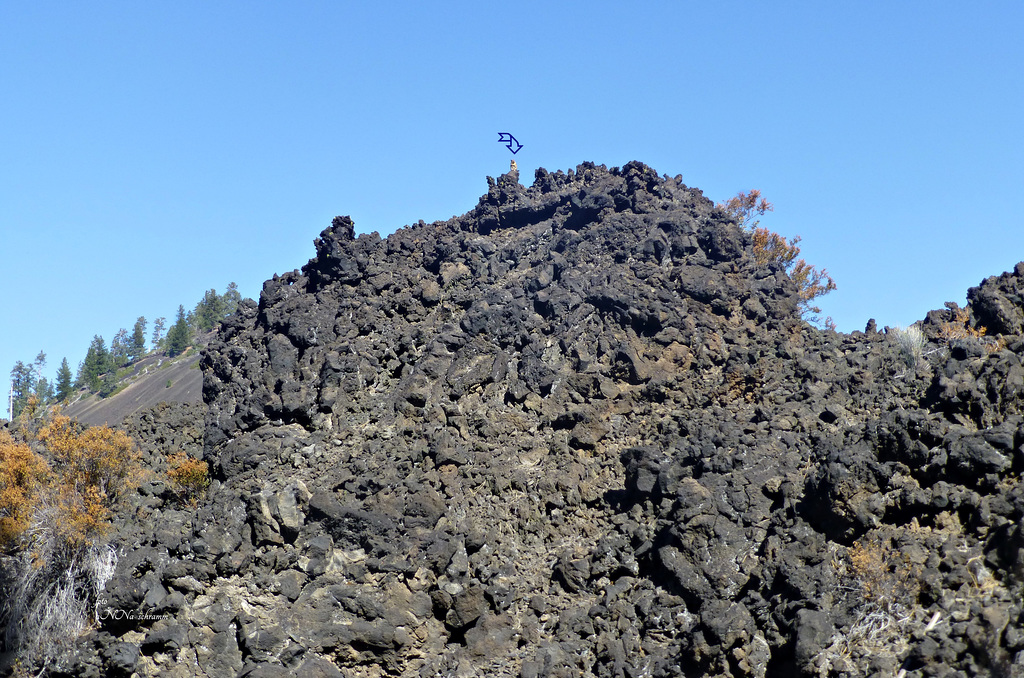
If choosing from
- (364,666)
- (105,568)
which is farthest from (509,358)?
(105,568)

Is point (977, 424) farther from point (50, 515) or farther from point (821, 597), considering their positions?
point (50, 515)

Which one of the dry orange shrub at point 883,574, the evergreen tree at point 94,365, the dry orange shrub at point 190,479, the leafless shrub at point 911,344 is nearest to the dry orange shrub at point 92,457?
the dry orange shrub at point 190,479

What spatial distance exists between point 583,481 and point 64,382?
8858 cm

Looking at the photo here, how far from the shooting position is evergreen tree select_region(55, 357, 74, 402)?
317ft

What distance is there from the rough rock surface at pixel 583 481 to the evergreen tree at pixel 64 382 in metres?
74.2

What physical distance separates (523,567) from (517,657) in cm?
264

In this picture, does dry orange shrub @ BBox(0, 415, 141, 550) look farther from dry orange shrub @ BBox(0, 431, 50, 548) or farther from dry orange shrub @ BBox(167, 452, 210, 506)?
dry orange shrub @ BBox(167, 452, 210, 506)

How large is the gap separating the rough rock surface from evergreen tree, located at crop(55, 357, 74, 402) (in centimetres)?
7417

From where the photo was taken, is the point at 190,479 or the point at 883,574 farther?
the point at 190,479

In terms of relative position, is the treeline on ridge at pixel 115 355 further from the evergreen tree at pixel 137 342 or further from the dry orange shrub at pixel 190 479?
the dry orange shrub at pixel 190 479

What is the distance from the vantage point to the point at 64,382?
97.1 metres

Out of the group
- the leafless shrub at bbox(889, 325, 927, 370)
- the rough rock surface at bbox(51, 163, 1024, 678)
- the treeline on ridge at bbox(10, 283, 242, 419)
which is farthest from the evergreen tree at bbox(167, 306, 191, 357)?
the leafless shrub at bbox(889, 325, 927, 370)

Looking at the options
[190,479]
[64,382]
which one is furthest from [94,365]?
[190,479]

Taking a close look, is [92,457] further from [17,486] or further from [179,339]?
[179,339]
